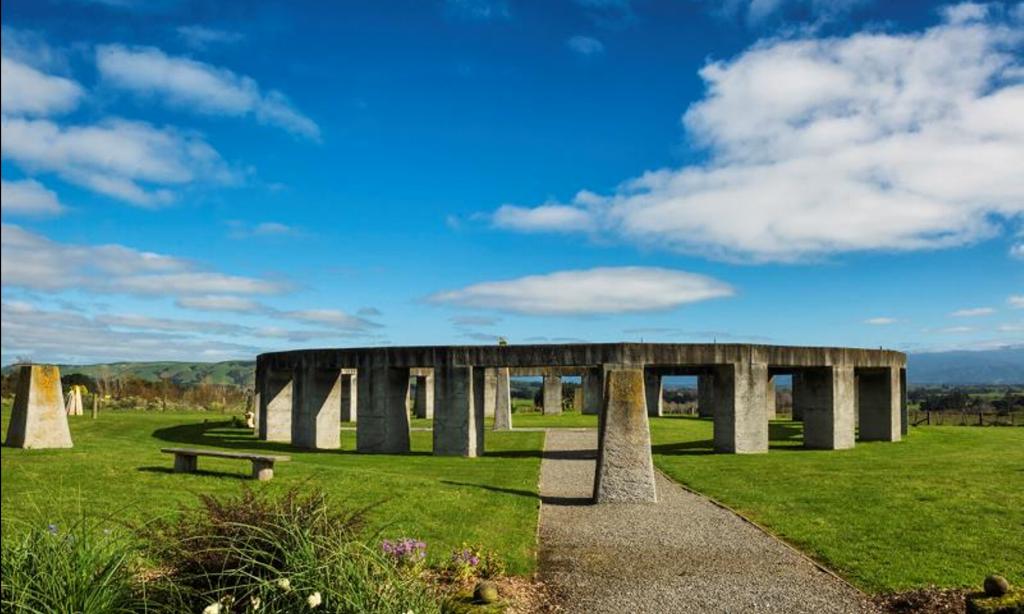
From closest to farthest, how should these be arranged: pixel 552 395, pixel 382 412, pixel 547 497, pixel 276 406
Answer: pixel 547 497 < pixel 382 412 < pixel 276 406 < pixel 552 395

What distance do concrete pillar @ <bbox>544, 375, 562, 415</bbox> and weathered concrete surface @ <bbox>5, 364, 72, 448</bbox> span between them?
28.8m

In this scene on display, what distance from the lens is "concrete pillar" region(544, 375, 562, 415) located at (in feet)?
145

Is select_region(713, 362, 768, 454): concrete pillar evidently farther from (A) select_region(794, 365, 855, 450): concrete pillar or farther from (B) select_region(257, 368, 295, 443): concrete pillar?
(B) select_region(257, 368, 295, 443): concrete pillar

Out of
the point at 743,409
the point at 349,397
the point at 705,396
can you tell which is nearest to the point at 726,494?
the point at 743,409

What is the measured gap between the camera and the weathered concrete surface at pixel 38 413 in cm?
1764

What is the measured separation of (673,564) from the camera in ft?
33.1

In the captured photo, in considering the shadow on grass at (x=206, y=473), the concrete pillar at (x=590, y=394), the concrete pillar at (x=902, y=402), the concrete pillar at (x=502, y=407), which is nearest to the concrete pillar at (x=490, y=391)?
the concrete pillar at (x=502, y=407)

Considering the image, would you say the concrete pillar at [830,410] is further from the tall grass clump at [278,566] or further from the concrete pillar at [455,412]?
the tall grass clump at [278,566]

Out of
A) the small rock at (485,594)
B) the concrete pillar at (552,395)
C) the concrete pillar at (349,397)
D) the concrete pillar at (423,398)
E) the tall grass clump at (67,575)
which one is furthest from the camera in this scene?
the concrete pillar at (552,395)

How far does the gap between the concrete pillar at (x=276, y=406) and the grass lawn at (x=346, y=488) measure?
636 centimetres

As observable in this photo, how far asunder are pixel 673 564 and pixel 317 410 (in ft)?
59.2

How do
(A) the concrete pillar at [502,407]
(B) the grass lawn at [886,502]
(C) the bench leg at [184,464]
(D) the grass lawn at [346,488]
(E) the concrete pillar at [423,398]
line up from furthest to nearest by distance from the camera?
(E) the concrete pillar at [423,398], (A) the concrete pillar at [502,407], (C) the bench leg at [184,464], (D) the grass lawn at [346,488], (B) the grass lawn at [886,502]

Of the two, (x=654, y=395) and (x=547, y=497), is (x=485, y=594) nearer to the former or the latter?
(x=547, y=497)

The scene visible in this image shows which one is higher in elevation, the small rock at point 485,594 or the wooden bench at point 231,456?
the wooden bench at point 231,456
